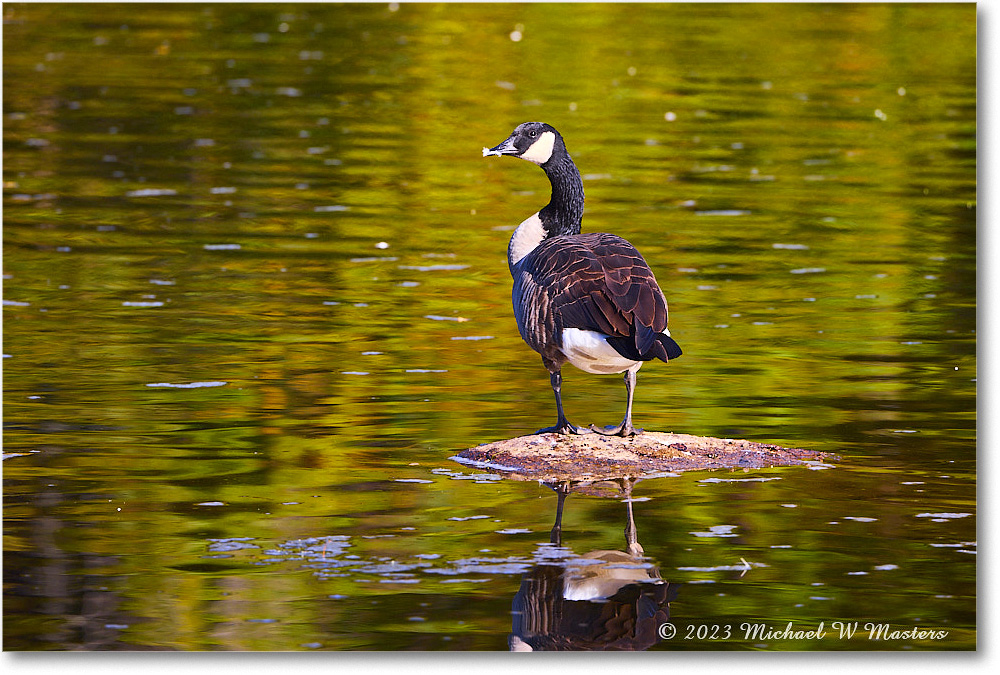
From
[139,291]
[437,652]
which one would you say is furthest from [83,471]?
[139,291]

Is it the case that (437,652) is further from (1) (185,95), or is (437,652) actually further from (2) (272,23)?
(2) (272,23)

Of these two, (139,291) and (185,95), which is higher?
(185,95)

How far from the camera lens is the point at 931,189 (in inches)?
589

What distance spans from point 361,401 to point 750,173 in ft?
28.4

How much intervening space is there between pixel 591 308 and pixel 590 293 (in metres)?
0.10

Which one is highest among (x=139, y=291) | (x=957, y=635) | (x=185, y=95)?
(x=185, y=95)

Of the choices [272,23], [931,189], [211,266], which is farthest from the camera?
[272,23]

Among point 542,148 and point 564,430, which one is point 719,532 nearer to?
point 564,430

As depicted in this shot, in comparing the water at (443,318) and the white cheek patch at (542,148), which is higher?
the white cheek patch at (542,148)

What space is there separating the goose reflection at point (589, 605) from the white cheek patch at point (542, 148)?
2893 millimetres

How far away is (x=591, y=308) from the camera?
7656 mm

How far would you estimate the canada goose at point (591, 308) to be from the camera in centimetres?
753

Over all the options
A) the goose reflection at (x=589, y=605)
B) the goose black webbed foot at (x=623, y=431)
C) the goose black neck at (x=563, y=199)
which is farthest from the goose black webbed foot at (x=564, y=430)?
the goose reflection at (x=589, y=605)

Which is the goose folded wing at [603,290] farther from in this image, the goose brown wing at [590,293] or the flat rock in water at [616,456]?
the flat rock in water at [616,456]
